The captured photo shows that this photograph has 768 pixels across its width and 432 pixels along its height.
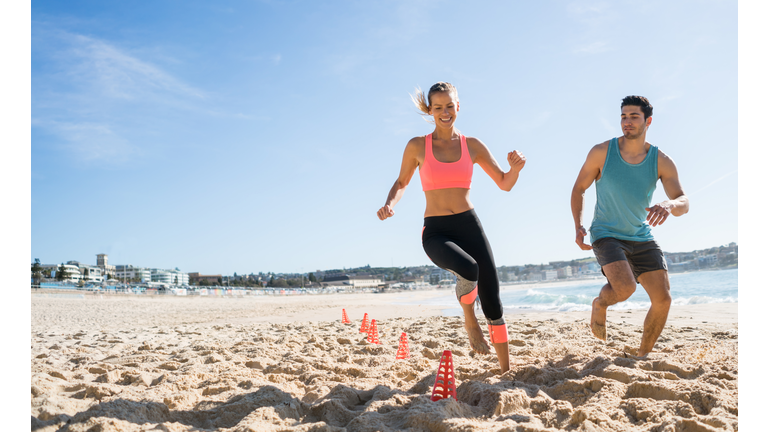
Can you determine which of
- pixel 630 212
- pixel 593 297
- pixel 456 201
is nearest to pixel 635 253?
pixel 630 212

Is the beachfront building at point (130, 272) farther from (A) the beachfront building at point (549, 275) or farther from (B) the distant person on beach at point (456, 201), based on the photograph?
(B) the distant person on beach at point (456, 201)

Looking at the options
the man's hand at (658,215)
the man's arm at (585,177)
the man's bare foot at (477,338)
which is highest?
the man's arm at (585,177)

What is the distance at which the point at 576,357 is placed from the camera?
12.8 feet

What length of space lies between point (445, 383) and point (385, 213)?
4.28 feet

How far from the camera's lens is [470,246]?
139 inches

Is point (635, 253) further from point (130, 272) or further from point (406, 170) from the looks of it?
point (130, 272)

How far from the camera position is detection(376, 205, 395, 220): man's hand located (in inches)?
133

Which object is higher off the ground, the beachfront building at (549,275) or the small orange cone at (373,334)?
the small orange cone at (373,334)

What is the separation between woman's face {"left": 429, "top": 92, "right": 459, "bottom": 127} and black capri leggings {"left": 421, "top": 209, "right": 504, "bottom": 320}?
80cm

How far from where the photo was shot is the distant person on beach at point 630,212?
3744 mm

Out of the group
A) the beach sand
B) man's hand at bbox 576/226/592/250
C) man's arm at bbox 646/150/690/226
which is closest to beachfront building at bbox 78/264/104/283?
the beach sand

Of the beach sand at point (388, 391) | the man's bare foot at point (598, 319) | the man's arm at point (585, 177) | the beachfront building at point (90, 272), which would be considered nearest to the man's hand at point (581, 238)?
the man's arm at point (585, 177)

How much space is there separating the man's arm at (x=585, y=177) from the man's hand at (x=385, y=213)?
5.62 ft
